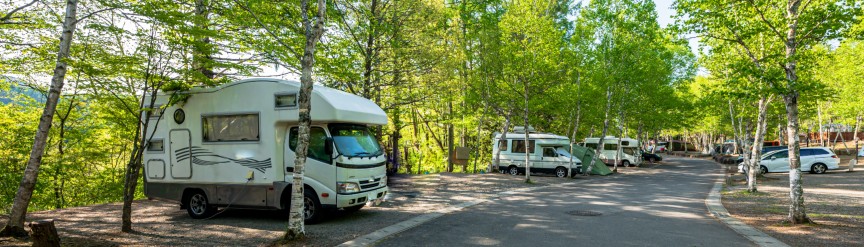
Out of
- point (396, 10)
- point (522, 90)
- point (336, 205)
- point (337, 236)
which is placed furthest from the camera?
point (522, 90)

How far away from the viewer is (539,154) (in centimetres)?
2431

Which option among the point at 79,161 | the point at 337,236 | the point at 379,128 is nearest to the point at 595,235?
the point at 337,236

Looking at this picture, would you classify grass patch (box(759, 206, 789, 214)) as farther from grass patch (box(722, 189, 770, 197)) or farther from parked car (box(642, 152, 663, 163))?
parked car (box(642, 152, 663, 163))

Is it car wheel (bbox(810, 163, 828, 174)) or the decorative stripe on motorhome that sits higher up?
the decorative stripe on motorhome

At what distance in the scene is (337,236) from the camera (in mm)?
8086

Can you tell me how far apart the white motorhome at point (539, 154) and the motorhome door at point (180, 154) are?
56.1 feet

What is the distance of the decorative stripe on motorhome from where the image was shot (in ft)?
30.8

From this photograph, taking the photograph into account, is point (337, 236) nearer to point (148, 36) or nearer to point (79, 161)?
point (148, 36)

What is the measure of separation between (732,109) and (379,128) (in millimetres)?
19176

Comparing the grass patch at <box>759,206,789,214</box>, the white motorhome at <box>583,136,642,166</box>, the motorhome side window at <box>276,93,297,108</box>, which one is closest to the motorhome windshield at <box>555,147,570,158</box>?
the white motorhome at <box>583,136,642,166</box>

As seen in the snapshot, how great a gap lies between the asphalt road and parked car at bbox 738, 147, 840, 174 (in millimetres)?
16272

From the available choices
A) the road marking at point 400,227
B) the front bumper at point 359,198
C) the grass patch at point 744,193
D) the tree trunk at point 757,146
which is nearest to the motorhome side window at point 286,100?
the front bumper at point 359,198

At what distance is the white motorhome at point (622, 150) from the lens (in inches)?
1330

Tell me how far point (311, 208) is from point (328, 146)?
1352 mm
